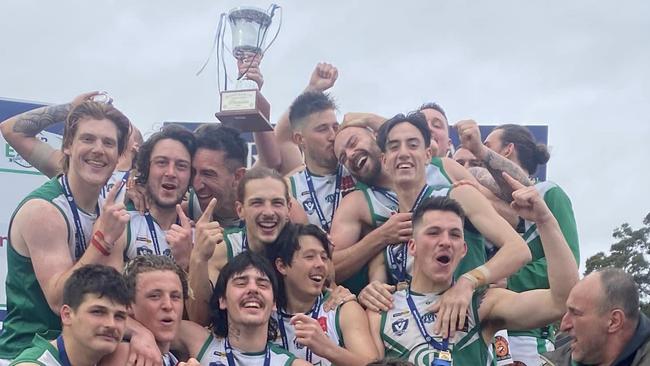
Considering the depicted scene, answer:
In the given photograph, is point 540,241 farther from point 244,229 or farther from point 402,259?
point 244,229

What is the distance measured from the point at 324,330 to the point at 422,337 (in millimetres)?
625

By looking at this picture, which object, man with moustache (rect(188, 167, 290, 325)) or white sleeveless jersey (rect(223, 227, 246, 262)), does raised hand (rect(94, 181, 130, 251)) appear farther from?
white sleeveless jersey (rect(223, 227, 246, 262))

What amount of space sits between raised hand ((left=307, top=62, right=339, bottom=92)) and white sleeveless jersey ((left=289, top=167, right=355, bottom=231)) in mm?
1078

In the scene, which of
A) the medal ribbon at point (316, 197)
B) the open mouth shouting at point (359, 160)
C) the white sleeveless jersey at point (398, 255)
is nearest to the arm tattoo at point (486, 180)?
the white sleeveless jersey at point (398, 255)

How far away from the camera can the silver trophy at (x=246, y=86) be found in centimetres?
668

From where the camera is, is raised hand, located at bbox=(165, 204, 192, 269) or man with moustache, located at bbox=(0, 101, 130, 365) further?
raised hand, located at bbox=(165, 204, 192, 269)

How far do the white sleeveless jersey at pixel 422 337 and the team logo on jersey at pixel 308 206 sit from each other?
142 cm

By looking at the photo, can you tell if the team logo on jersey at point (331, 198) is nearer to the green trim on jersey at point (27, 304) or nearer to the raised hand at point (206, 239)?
the raised hand at point (206, 239)

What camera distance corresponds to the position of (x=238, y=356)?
193 inches

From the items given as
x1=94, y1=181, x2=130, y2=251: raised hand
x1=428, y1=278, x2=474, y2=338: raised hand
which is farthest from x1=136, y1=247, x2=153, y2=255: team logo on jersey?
x1=428, y1=278, x2=474, y2=338: raised hand

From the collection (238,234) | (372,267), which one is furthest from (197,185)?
(372,267)

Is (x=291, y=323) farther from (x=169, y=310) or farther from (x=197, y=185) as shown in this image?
(x=197, y=185)

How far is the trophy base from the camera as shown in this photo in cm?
665

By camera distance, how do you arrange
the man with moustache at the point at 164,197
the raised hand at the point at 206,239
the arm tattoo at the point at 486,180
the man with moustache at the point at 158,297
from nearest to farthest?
1. the man with moustache at the point at 158,297
2. the raised hand at the point at 206,239
3. the man with moustache at the point at 164,197
4. the arm tattoo at the point at 486,180
